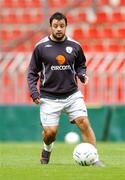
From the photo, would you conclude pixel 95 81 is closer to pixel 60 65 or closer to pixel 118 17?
pixel 118 17

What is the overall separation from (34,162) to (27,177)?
2.96 m

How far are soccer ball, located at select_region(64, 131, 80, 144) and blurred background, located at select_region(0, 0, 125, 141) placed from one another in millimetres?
143

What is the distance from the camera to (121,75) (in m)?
19.7

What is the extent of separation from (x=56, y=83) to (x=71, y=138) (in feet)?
25.0

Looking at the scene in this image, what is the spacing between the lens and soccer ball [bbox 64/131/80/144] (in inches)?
742

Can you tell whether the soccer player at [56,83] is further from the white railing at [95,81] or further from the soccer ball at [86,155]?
the white railing at [95,81]

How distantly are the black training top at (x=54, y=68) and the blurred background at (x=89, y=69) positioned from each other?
25.4ft

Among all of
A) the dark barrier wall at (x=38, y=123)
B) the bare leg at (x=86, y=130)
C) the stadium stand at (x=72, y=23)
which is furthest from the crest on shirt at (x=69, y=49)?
the stadium stand at (x=72, y=23)

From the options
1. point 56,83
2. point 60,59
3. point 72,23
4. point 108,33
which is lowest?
point 108,33

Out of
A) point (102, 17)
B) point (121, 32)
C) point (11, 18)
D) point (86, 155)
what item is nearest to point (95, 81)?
point (121, 32)

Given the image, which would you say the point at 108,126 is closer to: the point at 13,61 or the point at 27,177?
the point at 13,61

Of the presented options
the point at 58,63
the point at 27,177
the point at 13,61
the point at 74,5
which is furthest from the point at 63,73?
the point at 74,5

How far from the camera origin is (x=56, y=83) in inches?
451

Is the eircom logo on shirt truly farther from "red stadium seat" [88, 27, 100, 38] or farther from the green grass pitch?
"red stadium seat" [88, 27, 100, 38]
